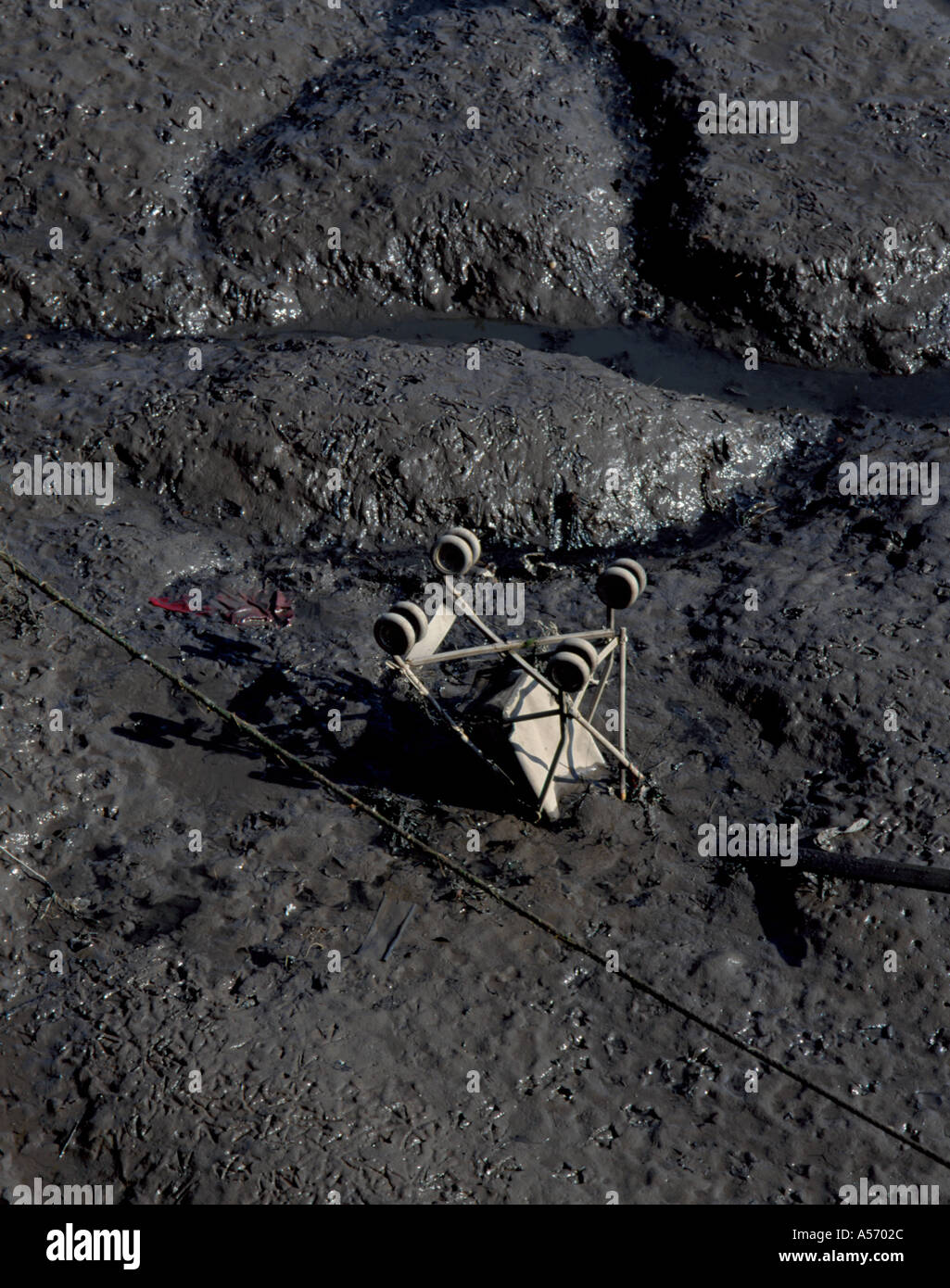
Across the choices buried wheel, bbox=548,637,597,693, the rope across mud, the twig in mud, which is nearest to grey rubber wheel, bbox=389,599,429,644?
buried wheel, bbox=548,637,597,693

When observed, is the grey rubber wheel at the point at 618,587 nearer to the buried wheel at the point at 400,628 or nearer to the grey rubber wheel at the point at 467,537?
the grey rubber wheel at the point at 467,537

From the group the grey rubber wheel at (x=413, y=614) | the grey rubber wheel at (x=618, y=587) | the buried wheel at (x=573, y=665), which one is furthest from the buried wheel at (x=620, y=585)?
the grey rubber wheel at (x=413, y=614)

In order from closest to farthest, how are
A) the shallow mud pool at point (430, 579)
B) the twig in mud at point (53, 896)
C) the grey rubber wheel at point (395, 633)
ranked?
the shallow mud pool at point (430, 579), the grey rubber wheel at point (395, 633), the twig in mud at point (53, 896)

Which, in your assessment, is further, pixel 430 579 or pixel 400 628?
pixel 430 579

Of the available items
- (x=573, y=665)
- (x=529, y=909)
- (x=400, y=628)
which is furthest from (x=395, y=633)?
(x=529, y=909)

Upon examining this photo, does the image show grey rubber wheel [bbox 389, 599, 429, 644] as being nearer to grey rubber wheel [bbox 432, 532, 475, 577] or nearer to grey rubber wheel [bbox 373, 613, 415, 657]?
grey rubber wheel [bbox 373, 613, 415, 657]

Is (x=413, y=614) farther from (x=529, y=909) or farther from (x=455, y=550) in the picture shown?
(x=529, y=909)
